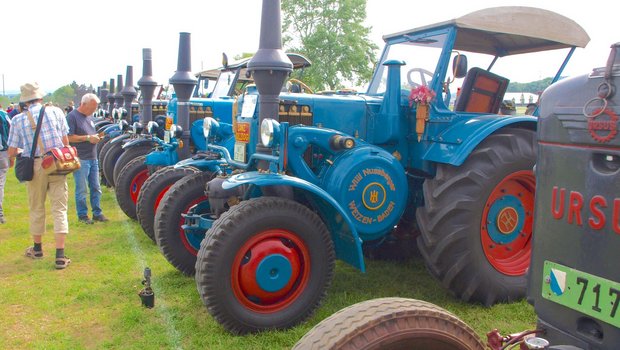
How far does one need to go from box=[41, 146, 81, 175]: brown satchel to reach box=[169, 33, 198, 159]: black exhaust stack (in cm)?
153

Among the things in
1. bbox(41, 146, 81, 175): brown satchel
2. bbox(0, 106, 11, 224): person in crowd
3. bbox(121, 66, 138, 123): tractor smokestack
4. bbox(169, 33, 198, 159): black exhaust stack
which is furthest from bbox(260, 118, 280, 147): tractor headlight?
bbox(121, 66, 138, 123): tractor smokestack

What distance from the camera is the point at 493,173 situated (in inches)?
164

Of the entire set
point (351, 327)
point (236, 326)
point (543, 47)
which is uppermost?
point (543, 47)

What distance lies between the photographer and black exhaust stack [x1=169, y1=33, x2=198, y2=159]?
642 centimetres

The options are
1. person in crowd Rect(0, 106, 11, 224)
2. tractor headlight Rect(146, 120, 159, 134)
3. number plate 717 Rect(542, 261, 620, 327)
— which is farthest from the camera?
tractor headlight Rect(146, 120, 159, 134)

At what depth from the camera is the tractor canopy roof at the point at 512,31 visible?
178 inches

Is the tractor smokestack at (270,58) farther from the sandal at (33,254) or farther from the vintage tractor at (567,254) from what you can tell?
the sandal at (33,254)

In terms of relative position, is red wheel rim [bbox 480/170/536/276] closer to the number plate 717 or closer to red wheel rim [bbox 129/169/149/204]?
the number plate 717

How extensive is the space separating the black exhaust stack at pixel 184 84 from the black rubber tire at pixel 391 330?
16.9ft

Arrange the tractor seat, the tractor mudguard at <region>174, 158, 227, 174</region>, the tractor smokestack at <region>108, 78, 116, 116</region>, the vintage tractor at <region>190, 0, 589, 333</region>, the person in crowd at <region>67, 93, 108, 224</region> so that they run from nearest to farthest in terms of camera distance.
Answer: the vintage tractor at <region>190, 0, 589, 333</region> < the tractor seat < the tractor mudguard at <region>174, 158, 227, 174</region> < the person in crowd at <region>67, 93, 108, 224</region> < the tractor smokestack at <region>108, 78, 116, 116</region>

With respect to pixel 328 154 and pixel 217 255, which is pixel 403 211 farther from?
pixel 217 255

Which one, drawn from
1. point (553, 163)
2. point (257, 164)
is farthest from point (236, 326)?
point (553, 163)

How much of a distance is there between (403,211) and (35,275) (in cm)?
348

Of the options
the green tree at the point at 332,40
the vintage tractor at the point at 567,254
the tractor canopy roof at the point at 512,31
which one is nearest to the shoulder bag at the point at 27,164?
the tractor canopy roof at the point at 512,31
